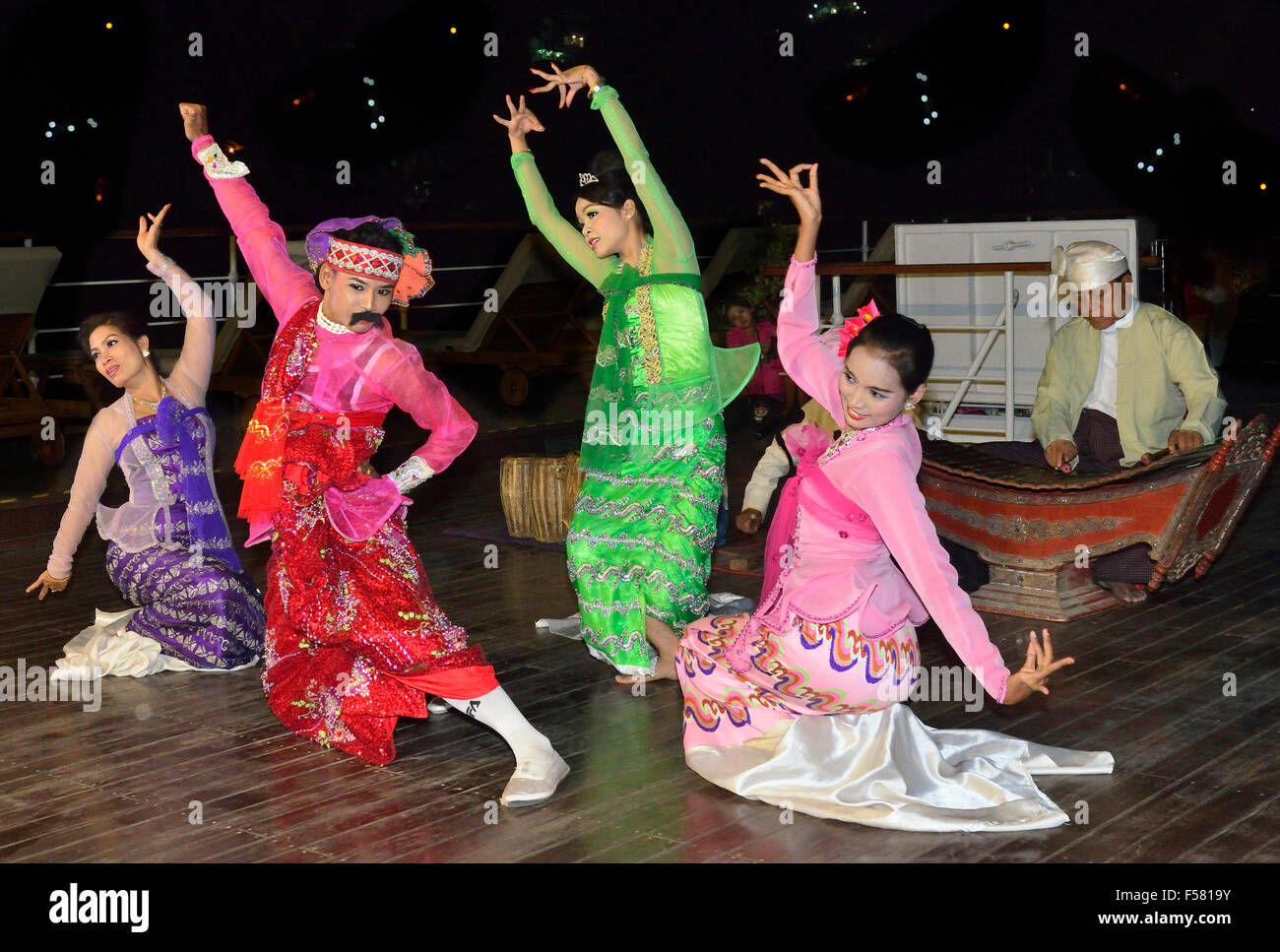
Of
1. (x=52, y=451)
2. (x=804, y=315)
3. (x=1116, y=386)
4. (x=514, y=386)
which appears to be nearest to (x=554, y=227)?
(x=804, y=315)

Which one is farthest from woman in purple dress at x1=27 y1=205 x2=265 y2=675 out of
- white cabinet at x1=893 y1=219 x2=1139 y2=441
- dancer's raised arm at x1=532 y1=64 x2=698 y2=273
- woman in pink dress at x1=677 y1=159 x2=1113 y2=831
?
white cabinet at x1=893 y1=219 x2=1139 y2=441

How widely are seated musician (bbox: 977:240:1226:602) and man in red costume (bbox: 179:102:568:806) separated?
2.55 metres

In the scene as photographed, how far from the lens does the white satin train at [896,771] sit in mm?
3344

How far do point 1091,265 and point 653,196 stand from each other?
1.85m

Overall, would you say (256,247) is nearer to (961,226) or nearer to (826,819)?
(826,819)

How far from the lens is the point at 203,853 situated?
3287mm

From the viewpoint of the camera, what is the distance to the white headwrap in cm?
535

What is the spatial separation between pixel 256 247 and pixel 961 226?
473cm

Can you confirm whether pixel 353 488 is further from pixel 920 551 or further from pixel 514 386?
pixel 514 386

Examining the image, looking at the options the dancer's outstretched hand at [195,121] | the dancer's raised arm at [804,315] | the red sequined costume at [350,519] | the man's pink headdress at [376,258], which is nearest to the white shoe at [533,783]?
the red sequined costume at [350,519]

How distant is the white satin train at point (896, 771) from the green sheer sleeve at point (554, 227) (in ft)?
5.39

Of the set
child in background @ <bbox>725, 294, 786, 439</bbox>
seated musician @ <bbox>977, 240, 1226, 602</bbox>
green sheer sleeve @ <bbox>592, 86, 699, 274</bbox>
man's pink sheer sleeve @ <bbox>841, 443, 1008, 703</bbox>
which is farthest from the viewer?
child in background @ <bbox>725, 294, 786, 439</bbox>

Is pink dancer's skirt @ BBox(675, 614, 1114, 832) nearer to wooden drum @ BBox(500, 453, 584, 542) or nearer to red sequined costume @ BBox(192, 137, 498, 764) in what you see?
red sequined costume @ BBox(192, 137, 498, 764)

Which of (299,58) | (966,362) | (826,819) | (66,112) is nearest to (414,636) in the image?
(826,819)
